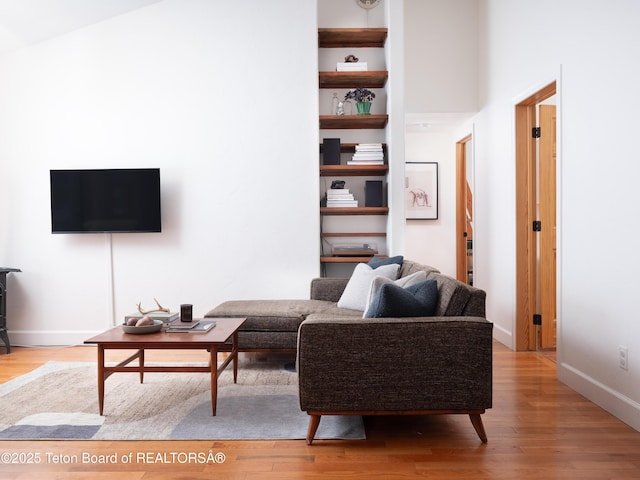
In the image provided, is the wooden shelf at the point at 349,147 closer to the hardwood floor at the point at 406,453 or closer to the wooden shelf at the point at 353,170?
the wooden shelf at the point at 353,170

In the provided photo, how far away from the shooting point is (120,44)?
194 inches

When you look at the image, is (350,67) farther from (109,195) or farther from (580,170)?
(109,195)

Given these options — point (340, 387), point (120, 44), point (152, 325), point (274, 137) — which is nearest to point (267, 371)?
point (152, 325)

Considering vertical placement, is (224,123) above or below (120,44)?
below

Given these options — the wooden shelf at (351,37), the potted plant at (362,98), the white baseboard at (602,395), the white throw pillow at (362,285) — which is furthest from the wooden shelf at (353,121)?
the white baseboard at (602,395)

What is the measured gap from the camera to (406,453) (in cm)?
245

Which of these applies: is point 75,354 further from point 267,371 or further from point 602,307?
point 602,307

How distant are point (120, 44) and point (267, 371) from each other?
11.0 ft

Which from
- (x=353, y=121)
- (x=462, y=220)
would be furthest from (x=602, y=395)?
(x=462, y=220)

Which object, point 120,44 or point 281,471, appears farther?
point 120,44

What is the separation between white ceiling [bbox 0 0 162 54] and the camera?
439cm

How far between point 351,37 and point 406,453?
387cm

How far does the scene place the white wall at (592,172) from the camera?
2810 mm

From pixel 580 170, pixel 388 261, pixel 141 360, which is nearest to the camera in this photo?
pixel 580 170
